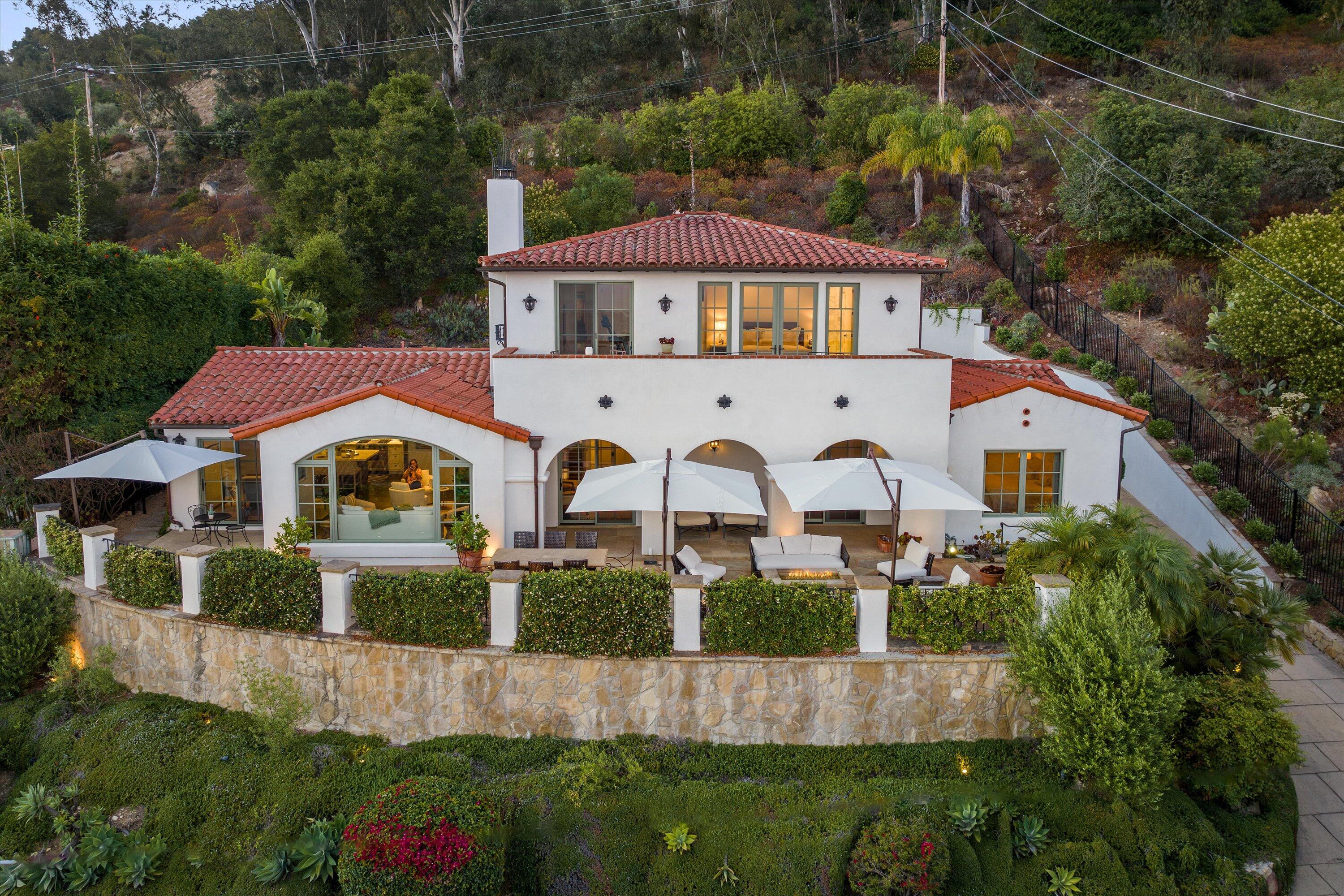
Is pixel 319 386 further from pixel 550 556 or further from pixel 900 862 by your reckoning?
pixel 900 862

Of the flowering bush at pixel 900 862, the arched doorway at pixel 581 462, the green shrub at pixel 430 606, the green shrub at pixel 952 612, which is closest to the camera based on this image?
the flowering bush at pixel 900 862

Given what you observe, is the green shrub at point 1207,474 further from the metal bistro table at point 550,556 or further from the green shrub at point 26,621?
the green shrub at point 26,621

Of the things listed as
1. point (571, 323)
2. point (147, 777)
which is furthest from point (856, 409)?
point (147, 777)

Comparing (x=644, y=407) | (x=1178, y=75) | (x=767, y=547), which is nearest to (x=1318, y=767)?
(x=767, y=547)

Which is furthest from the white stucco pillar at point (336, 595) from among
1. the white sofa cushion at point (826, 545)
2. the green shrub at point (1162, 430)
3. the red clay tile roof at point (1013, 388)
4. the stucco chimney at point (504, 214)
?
the green shrub at point (1162, 430)

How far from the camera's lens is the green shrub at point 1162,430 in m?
21.5

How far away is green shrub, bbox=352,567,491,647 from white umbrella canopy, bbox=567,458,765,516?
2.28 m

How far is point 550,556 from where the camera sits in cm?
1410

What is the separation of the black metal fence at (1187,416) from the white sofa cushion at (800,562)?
403 inches

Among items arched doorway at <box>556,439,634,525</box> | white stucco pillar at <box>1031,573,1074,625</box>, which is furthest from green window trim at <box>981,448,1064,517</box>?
arched doorway at <box>556,439,634,525</box>

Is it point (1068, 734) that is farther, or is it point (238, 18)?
point (238, 18)

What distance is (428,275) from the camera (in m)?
37.1

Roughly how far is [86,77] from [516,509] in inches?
1940

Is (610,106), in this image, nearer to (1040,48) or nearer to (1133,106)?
(1040,48)
